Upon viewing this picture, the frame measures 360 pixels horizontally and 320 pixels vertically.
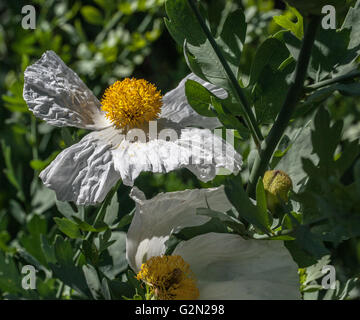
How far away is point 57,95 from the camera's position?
67 cm

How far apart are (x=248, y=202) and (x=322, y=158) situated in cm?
8

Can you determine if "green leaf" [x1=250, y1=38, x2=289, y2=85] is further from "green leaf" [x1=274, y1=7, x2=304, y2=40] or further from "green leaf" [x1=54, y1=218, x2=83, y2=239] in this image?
"green leaf" [x1=54, y1=218, x2=83, y2=239]

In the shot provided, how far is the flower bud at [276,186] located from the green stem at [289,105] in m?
0.02

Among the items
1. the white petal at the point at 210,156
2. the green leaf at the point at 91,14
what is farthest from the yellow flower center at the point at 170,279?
the green leaf at the point at 91,14

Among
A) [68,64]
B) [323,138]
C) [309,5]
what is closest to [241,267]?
[323,138]

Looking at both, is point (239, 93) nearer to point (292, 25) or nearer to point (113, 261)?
point (292, 25)

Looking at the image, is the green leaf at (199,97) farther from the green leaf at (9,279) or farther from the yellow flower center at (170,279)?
the green leaf at (9,279)

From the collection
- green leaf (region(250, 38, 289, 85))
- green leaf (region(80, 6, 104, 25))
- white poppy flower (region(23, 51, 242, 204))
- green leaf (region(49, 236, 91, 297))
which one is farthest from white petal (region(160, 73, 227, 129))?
green leaf (region(80, 6, 104, 25))

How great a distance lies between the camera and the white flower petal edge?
56 centimetres

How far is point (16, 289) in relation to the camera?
0.72m

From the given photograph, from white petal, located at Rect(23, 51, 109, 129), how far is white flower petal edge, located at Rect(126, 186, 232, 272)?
0.17 m

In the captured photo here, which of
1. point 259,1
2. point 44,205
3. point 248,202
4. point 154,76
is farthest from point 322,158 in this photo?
point 154,76

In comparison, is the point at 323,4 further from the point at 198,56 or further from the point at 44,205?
the point at 44,205

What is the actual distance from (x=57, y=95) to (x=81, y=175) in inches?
5.7
